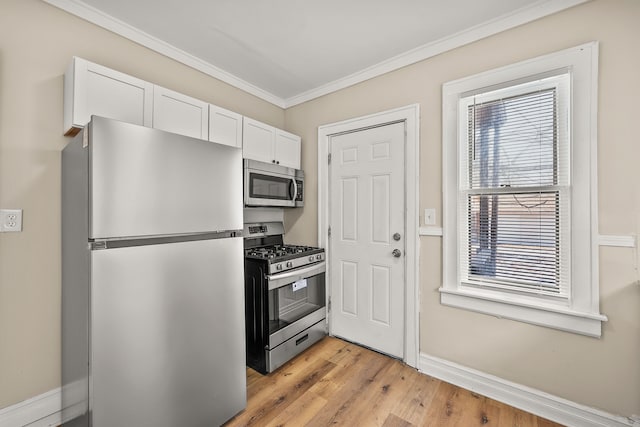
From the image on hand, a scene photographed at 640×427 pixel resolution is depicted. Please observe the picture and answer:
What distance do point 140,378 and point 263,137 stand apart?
2084 millimetres

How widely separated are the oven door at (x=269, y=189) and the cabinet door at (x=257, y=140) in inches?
8.3

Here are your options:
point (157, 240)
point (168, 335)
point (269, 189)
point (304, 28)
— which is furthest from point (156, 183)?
point (304, 28)

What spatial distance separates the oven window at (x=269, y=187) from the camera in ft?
7.99

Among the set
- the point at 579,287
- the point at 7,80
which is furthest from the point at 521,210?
the point at 7,80

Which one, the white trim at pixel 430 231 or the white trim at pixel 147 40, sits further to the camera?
the white trim at pixel 430 231

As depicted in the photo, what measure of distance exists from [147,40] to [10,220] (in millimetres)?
1545

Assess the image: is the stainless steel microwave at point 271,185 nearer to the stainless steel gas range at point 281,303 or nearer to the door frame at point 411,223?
the stainless steel gas range at point 281,303

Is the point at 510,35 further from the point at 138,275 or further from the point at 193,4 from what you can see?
the point at 138,275

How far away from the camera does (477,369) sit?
1991mm

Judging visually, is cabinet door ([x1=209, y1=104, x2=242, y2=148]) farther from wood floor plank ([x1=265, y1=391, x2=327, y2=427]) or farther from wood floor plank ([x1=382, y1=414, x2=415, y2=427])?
wood floor plank ([x1=382, y1=414, x2=415, y2=427])

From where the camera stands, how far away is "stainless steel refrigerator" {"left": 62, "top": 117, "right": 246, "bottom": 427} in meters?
1.20

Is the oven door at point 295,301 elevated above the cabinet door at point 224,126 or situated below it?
below

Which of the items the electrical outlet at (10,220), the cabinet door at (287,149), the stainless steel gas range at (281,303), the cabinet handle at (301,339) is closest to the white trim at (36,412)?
the electrical outlet at (10,220)

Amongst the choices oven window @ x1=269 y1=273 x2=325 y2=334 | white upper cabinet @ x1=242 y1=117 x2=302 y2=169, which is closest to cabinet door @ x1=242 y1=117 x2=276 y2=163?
white upper cabinet @ x1=242 y1=117 x2=302 y2=169
